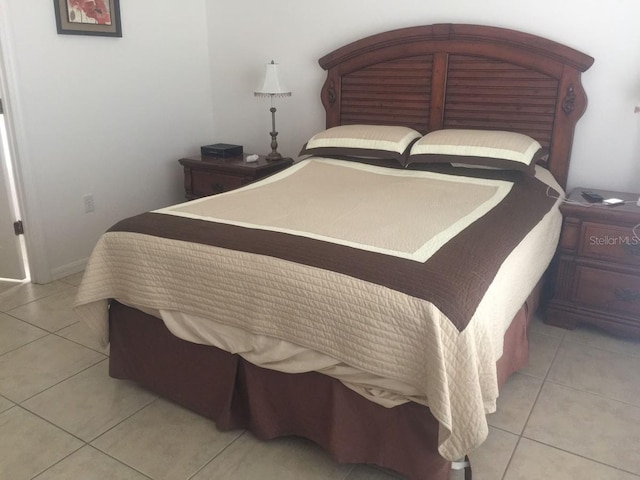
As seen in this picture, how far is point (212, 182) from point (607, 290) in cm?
228

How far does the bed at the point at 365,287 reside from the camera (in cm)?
146

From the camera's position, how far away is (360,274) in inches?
60.0

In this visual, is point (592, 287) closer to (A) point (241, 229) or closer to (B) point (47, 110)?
(A) point (241, 229)

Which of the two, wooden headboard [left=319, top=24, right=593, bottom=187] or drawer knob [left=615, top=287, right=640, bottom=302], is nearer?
drawer knob [left=615, top=287, right=640, bottom=302]

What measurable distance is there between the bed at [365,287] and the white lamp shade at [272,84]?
2.29 ft

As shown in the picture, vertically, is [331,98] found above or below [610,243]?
above

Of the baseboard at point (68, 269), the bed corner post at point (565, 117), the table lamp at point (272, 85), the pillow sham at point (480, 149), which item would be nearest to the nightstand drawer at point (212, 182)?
the table lamp at point (272, 85)

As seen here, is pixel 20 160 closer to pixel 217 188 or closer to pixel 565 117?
pixel 217 188

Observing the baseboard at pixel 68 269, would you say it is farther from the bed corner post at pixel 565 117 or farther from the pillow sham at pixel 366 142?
the bed corner post at pixel 565 117

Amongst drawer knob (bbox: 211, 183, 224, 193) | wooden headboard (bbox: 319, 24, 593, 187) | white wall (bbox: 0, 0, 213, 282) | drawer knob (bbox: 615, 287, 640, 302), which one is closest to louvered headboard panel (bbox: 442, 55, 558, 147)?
wooden headboard (bbox: 319, 24, 593, 187)

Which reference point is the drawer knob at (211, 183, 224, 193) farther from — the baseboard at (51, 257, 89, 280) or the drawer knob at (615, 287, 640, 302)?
the drawer knob at (615, 287, 640, 302)

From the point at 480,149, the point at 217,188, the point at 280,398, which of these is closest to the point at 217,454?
the point at 280,398

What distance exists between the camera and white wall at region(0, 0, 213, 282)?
9.43 ft

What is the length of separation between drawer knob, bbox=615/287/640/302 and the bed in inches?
13.4
